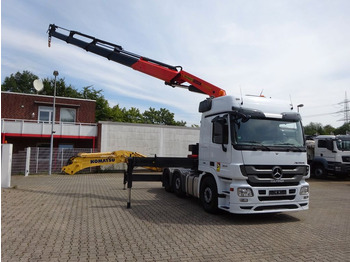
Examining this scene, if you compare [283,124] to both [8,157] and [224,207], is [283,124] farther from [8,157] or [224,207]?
[8,157]

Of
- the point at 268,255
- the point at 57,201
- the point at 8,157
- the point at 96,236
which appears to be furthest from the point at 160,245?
the point at 8,157

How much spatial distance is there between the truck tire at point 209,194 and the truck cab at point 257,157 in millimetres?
145

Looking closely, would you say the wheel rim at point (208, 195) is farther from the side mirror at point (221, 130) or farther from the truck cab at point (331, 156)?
the truck cab at point (331, 156)

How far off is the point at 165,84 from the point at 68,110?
15.5m

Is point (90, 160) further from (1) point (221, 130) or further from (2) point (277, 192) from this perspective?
(2) point (277, 192)

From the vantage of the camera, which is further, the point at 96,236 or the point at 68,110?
the point at 68,110

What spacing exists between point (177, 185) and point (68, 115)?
1715 centimetres

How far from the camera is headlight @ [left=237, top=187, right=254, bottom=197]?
6469 millimetres

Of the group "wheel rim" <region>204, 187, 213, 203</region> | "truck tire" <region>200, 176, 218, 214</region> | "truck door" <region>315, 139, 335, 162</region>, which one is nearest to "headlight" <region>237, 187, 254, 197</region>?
"truck tire" <region>200, 176, 218, 214</region>

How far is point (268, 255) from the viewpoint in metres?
4.65

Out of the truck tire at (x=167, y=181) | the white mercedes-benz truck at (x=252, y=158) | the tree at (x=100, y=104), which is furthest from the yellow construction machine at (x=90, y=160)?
the tree at (x=100, y=104)

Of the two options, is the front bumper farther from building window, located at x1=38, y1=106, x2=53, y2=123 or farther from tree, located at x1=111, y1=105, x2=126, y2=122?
tree, located at x1=111, y1=105, x2=126, y2=122

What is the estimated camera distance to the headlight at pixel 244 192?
647 cm

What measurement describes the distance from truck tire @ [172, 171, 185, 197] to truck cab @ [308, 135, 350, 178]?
1047cm
